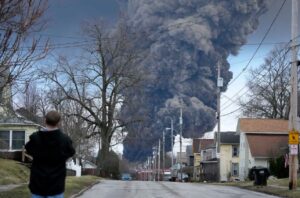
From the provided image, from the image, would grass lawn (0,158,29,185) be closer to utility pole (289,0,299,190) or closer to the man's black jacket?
utility pole (289,0,299,190)

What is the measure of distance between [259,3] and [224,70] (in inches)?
804

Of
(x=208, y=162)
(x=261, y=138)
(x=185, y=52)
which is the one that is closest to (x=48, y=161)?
(x=261, y=138)

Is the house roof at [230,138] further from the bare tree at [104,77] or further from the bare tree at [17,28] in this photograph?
the bare tree at [17,28]

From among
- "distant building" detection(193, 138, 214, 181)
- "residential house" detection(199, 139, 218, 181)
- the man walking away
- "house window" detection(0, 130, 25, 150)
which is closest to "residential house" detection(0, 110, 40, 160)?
"house window" detection(0, 130, 25, 150)

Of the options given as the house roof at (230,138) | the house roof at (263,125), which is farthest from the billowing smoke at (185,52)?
the house roof at (263,125)

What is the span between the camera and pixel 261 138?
68.4 m

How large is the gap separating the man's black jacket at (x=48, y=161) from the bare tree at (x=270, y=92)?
6963 cm

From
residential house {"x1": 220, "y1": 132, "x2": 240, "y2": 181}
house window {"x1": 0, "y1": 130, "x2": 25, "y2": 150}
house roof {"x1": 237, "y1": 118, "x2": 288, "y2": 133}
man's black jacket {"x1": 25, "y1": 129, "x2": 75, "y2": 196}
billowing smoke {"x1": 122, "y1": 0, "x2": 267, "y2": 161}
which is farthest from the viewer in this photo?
billowing smoke {"x1": 122, "y1": 0, "x2": 267, "y2": 161}

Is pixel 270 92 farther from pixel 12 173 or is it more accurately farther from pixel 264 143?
pixel 12 173

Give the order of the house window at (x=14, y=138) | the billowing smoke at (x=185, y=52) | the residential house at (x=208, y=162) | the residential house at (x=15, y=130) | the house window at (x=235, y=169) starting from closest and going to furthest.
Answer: the residential house at (x=15, y=130)
the house window at (x=14, y=138)
the house window at (x=235, y=169)
the residential house at (x=208, y=162)
the billowing smoke at (x=185, y=52)

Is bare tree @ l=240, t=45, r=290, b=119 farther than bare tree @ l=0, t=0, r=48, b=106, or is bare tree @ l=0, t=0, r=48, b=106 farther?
bare tree @ l=240, t=45, r=290, b=119

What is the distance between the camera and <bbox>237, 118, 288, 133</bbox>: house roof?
218 feet

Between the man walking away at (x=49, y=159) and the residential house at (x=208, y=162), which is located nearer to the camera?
the man walking away at (x=49, y=159)

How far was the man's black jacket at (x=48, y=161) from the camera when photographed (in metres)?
7.14
